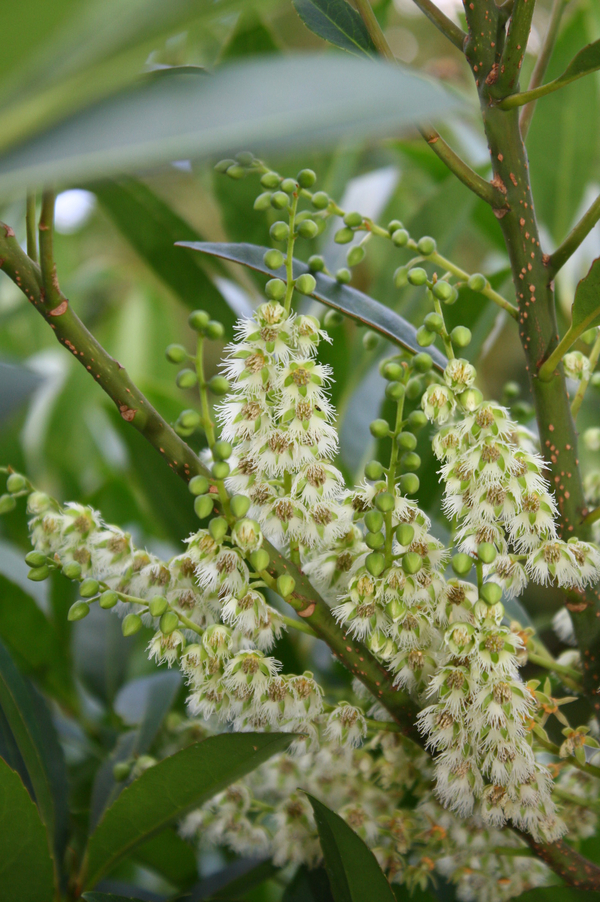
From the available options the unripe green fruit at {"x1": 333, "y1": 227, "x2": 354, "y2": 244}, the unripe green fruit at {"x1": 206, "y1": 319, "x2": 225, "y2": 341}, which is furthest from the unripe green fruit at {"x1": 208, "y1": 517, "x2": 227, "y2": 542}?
the unripe green fruit at {"x1": 333, "y1": 227, "x2": 354, "y2": 244}

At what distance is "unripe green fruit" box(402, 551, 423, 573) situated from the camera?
396mm

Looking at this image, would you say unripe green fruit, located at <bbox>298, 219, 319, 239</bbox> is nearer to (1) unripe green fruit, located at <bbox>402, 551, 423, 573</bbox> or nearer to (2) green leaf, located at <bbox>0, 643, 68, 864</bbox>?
(1) unripe green fruit, located at <bbox>402, 551, 423, 573</bbox>

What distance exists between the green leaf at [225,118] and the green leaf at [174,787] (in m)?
0.35

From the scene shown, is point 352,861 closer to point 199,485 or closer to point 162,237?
point 199,485

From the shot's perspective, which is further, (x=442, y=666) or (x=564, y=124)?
(x=564, y=124)

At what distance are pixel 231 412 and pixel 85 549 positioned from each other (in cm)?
15

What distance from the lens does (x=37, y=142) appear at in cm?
18

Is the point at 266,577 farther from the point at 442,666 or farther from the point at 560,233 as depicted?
the point at 560,233

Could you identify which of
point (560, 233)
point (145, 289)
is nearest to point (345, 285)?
point (560, 233)

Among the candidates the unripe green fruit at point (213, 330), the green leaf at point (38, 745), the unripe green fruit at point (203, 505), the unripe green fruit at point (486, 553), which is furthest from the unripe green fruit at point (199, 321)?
the green leaf at point (38, 745)

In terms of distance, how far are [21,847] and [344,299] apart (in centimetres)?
43

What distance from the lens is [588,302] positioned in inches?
16.6

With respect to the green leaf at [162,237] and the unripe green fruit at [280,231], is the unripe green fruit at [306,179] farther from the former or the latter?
the green leaf at [162,237]

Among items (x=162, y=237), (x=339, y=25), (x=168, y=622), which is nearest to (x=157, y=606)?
(x=168, y=622)
